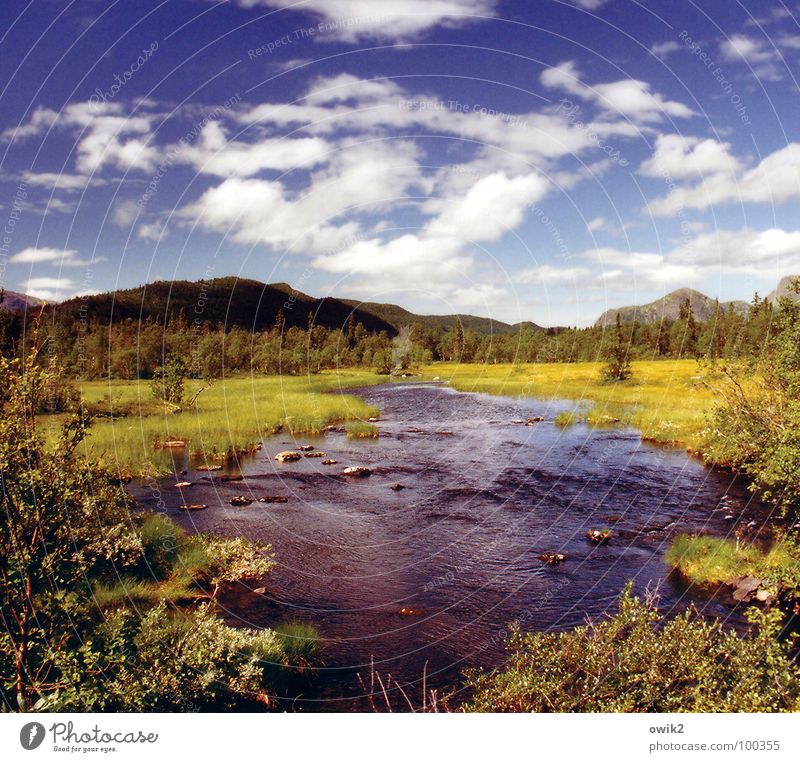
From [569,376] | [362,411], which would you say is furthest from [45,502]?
[569,376]

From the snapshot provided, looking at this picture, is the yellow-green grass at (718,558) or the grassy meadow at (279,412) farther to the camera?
the grassy meadow at (279,412)

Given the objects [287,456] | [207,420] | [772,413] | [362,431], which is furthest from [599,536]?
[207,420]

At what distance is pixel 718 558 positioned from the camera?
1553 cm

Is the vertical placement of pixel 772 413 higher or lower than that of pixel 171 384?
higher

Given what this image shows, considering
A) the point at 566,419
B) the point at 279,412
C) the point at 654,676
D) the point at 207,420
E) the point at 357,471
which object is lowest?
the point at 357,471

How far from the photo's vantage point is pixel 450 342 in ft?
405

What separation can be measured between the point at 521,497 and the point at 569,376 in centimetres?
5177

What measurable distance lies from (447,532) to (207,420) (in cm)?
2121

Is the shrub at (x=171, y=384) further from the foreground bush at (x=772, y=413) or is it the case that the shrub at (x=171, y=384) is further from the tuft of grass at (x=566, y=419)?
the foreground bush at (x=772, y=413)

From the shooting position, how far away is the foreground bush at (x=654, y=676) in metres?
7.60

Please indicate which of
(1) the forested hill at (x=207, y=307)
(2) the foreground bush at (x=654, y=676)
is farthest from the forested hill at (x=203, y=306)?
(2) the foreground bush at (x=654, y=676)

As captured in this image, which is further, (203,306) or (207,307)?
(207,307)

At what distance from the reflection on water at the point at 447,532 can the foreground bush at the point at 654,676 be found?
103 inches

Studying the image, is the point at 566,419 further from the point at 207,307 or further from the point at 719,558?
the point at 207,307
